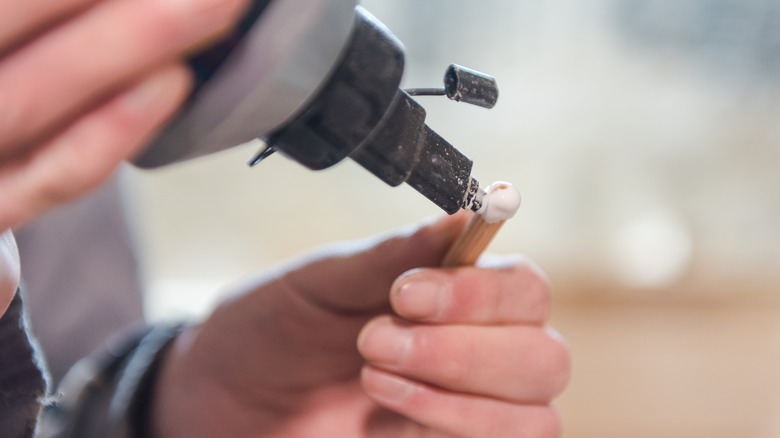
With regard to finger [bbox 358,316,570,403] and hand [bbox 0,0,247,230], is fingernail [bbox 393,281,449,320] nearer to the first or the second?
finger [bbox 358,316,570,403]

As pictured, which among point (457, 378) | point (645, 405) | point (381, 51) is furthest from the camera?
point (645, 405)

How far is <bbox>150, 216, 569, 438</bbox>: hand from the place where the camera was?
0.28 m

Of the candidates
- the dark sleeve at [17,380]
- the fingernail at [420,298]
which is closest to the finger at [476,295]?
the fingernail at [420,298]

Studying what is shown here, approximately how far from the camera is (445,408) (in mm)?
286

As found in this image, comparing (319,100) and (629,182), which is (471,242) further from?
(629,182)

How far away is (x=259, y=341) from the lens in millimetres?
367

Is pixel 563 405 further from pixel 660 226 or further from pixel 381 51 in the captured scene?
pixel 381 51

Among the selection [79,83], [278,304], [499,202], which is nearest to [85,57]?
[79,83]

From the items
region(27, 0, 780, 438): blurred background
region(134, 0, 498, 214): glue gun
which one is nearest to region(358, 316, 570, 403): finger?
region(134, 0, 498, 214): glue gun

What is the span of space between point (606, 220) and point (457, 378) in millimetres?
526

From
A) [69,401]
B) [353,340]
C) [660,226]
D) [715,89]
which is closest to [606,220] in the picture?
[660,226]

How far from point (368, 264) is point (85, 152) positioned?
20 centimetres

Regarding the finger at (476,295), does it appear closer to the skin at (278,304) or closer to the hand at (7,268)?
the skin at (278,304)

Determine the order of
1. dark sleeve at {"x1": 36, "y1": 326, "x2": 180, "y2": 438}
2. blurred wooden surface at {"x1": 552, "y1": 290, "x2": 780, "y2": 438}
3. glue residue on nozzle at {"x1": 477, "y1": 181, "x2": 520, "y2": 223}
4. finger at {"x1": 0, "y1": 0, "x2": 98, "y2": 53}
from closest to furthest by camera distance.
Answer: finger at {"x1": 0, "y1": 0, "x2": 98, "y2": 53}, glue residue on nozzle at {"x1": 477, "y1": 181, "x2": 520, "y2": 223}, dark sleeve at {"x1": 36, "y1": 326, "x2": 180, "y2": 438}, blurred wooden surface at {"x1": 552, "y1": 290, "x2": 780, "y2": 438}
